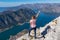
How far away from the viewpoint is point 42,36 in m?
14.8

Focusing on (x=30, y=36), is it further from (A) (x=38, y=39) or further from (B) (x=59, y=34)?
(B) (x=59, y=34)

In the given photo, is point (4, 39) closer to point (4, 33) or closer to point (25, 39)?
point (4, 33)

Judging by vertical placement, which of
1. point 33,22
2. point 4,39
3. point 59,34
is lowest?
point 59,34

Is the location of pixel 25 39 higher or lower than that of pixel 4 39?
lower

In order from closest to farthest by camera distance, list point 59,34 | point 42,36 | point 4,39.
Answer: point 59,34
point 42,36
point 4,39

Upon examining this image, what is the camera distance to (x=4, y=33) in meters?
198

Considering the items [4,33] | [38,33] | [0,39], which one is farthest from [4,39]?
[38,33]

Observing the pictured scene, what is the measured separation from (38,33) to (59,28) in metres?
2.82

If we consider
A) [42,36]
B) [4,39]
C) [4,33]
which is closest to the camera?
[42,36]

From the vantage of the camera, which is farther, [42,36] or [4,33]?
[4,33]

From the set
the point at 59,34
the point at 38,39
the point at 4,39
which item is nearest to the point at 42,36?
the point at 38,39

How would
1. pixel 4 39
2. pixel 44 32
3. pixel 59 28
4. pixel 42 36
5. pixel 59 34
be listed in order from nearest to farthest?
pixel 59 34, pixel 59 28, pixel 42 36, pixel 44 32, pixel 4 39

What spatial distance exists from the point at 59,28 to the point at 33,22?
1693 millimetres

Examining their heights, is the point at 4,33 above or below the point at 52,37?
above
